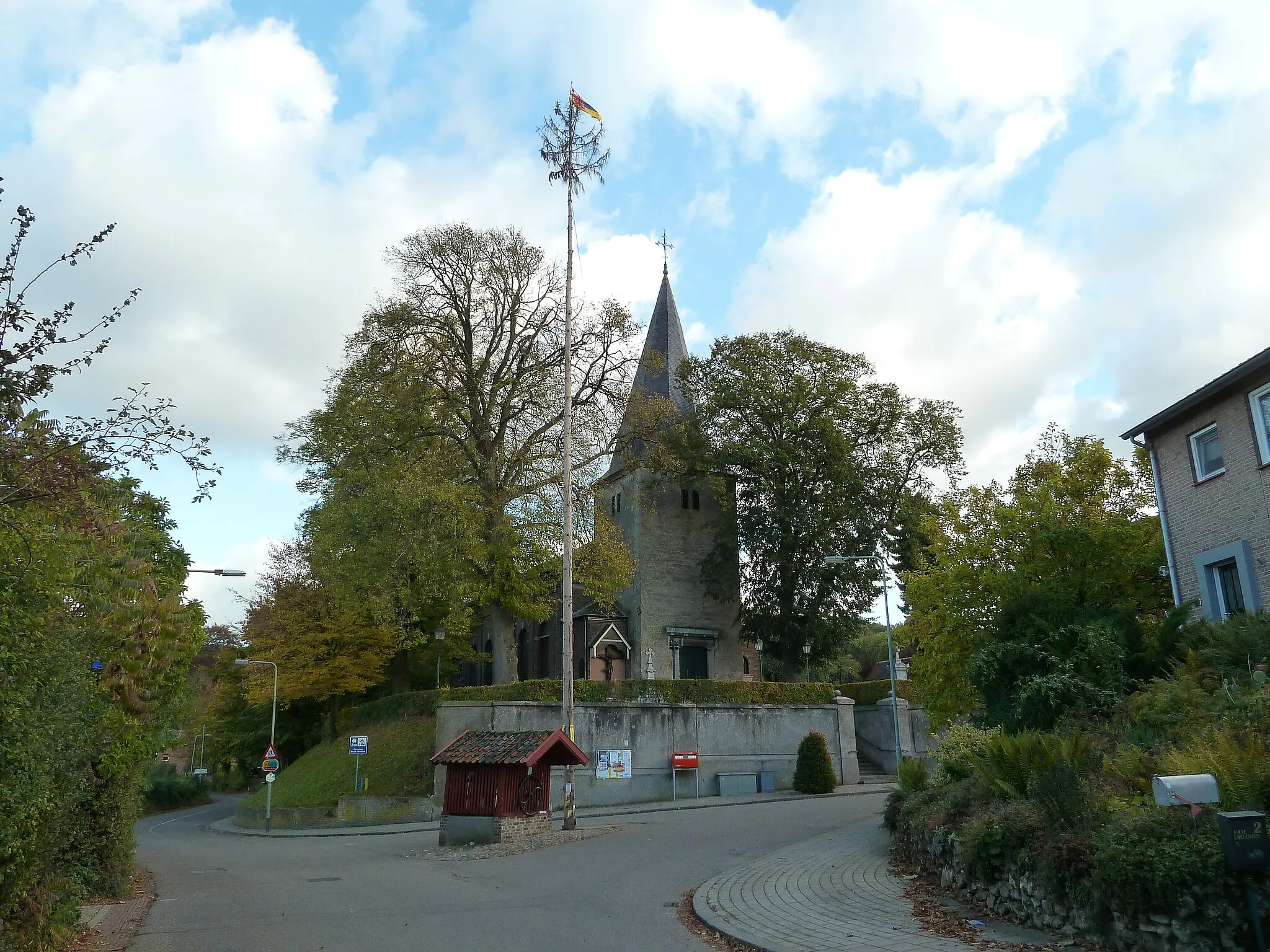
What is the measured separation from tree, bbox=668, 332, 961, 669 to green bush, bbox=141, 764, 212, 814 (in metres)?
39.2

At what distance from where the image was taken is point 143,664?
14766 millimetres

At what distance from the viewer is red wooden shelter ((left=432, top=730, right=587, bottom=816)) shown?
20.8m

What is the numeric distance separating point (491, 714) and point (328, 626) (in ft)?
44.8

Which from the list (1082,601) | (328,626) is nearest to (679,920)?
(1082,601)

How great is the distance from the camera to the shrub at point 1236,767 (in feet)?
28.1

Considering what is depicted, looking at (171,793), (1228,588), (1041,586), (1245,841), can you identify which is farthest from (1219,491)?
(171,793)

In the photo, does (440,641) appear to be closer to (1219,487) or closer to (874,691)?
(874,691)

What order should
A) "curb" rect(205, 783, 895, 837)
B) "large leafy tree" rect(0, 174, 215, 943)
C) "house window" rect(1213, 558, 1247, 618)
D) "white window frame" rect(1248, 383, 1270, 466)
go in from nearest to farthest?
1. "large leafy tree" rect(0, 174, 215, 943)
2. "white window frame" rect(1248, 383, 1270, 466)
3. "house window" rect(1213, 558, 1247, 618)
4. "curb" rect(205, 783, 895, 837)

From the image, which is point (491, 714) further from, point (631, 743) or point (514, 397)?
point (514, 397)

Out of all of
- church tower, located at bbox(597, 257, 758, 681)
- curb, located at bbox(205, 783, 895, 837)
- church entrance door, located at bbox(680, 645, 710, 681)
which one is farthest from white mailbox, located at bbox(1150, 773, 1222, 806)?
church entrance door, located at bbox(680, 645, 710, 681)

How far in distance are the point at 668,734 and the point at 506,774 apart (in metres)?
13.4

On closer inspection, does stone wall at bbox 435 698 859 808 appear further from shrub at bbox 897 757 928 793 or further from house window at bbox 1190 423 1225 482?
house window at bbox 1190 423 1225 482

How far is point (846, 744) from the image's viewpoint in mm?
36594

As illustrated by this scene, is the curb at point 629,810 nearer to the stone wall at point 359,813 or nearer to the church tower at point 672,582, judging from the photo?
the stone wall at point 359,813
